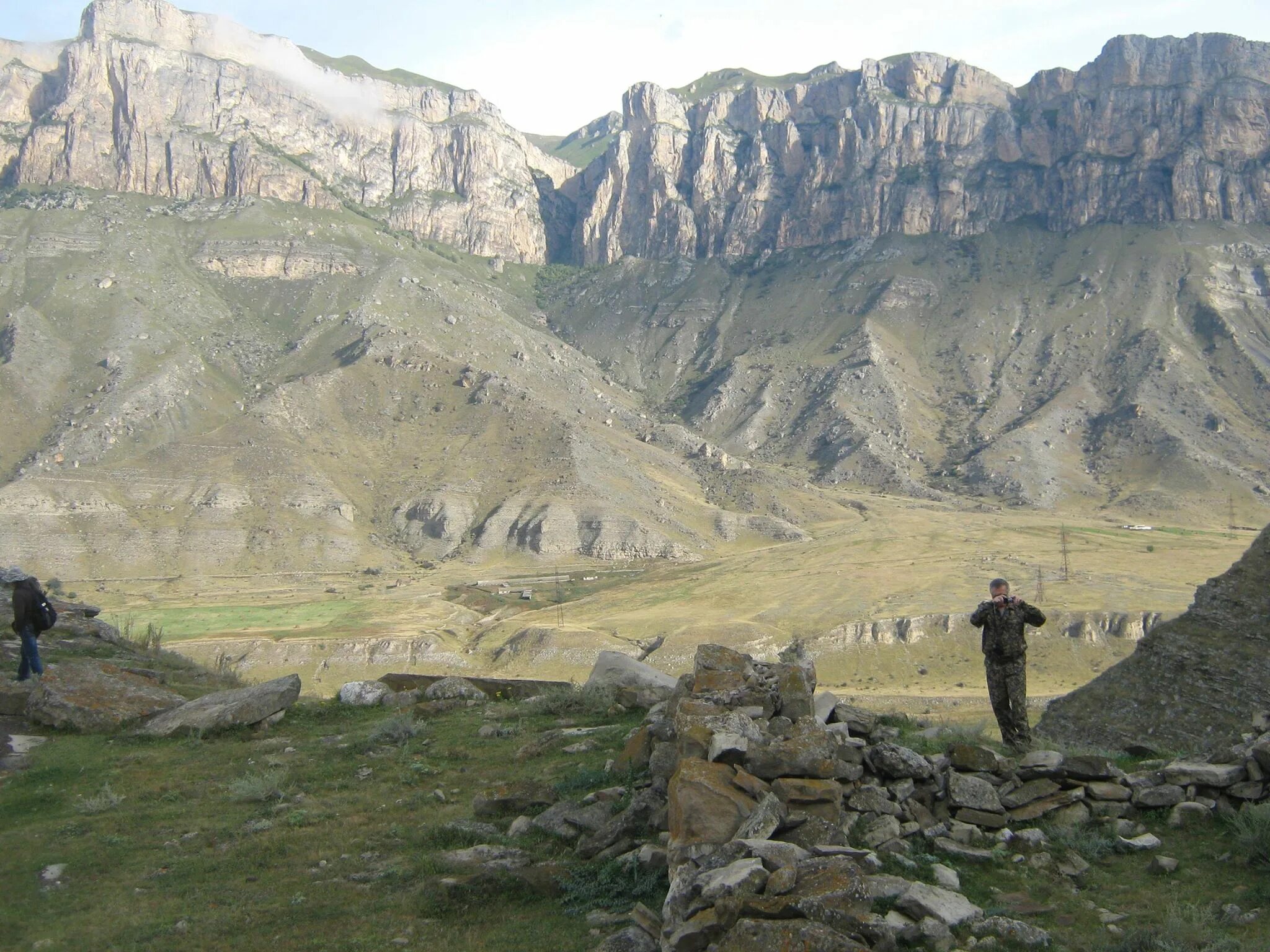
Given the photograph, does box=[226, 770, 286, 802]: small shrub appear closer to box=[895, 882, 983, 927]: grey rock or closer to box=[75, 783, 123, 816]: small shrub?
box=[75, 783, 123, 816]: small shrub

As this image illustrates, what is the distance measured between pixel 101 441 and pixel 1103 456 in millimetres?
178627

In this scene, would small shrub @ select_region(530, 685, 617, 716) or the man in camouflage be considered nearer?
→ the man in camouflage

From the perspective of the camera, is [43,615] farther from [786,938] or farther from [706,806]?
[786,938]

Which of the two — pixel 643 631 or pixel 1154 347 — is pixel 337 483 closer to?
pixel 643 631

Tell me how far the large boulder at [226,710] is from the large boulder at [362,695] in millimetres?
1525

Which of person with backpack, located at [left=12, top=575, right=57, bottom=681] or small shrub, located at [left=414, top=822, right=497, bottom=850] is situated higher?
person with backpack, located at [left=12, top=575, right=57, bottom=681]

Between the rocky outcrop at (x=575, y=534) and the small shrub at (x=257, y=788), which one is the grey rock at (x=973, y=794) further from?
the rocky outcrop at (x=575, y=534)

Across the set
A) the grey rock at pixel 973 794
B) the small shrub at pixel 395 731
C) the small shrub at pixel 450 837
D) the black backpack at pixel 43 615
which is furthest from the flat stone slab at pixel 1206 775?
the black backpack at pixel 43 615

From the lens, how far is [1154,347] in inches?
7687

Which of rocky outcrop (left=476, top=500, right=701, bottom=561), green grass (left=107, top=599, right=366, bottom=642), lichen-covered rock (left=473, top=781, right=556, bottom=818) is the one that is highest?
lichen-covered rock (left=473, top=781, right=556, bottom=818)

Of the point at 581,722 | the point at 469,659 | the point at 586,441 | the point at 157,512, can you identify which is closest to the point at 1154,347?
the point at 586,441

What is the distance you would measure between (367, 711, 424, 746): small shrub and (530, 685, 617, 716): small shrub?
258 centimetres

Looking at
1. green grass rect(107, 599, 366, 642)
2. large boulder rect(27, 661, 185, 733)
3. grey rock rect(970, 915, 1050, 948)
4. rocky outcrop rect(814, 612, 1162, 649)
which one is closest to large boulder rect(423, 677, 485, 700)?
large boulder rect(27, 661, 185, 733)

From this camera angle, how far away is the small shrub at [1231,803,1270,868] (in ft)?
31.4
